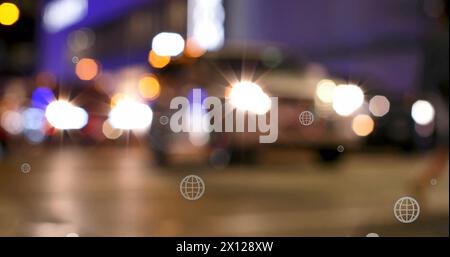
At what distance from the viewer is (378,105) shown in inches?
319

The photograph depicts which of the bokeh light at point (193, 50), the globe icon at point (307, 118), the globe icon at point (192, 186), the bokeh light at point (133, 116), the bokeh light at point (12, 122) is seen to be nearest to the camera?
the globe icon at point (192, 186)

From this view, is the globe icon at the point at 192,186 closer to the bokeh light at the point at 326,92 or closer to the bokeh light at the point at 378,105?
the bokeh light at the point at 378,105

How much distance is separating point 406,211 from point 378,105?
459cm

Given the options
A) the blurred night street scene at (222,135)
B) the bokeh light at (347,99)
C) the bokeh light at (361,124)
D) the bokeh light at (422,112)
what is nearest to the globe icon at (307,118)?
the blurred night street scene at (222,135)

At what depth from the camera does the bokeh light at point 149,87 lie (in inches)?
276

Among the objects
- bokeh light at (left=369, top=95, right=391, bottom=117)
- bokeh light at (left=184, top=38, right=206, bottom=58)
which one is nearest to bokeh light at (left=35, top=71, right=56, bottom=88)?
bokeh light at (left=184, top=38, right=206, bottom=58)

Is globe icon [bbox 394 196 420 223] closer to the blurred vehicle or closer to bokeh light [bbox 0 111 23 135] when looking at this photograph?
the blurred vehicle

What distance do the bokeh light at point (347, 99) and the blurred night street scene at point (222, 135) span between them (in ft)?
0.10

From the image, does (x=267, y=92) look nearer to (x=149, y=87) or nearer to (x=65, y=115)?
(x=149, y=87)

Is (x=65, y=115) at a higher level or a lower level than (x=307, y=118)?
higher

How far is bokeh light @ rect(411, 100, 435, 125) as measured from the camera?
7517mm

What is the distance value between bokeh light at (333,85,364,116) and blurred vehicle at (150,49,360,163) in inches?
4.6

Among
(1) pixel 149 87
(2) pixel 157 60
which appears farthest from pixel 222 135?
(1) pixel 149 87

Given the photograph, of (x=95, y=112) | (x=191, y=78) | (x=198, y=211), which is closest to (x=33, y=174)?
(x=95, y=112)
